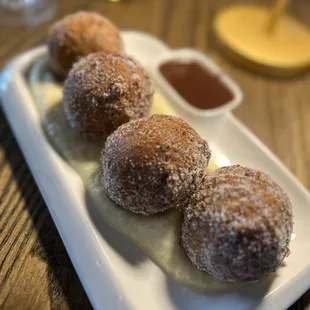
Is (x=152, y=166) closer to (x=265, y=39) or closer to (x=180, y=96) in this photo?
(x=180, y=96)

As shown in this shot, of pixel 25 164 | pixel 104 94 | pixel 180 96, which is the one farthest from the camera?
pixel 180 96

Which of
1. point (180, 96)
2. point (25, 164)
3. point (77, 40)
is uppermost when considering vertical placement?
point (77, 40)

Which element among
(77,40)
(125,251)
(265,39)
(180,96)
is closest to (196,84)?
(180,96)

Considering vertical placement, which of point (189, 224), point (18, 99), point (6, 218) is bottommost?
point (6, 218)

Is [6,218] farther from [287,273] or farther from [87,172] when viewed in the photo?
[287,273]

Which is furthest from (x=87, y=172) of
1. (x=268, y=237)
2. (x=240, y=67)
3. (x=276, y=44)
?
(x=276, y=44)

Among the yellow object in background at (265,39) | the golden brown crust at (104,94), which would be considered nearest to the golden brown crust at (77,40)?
the golden brown crust at (104,94)

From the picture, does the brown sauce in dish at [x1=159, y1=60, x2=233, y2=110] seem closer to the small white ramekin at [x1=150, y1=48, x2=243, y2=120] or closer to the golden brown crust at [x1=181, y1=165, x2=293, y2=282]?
the small white ramekin at [x1=150, y1=48, x2=243, y2=120]
